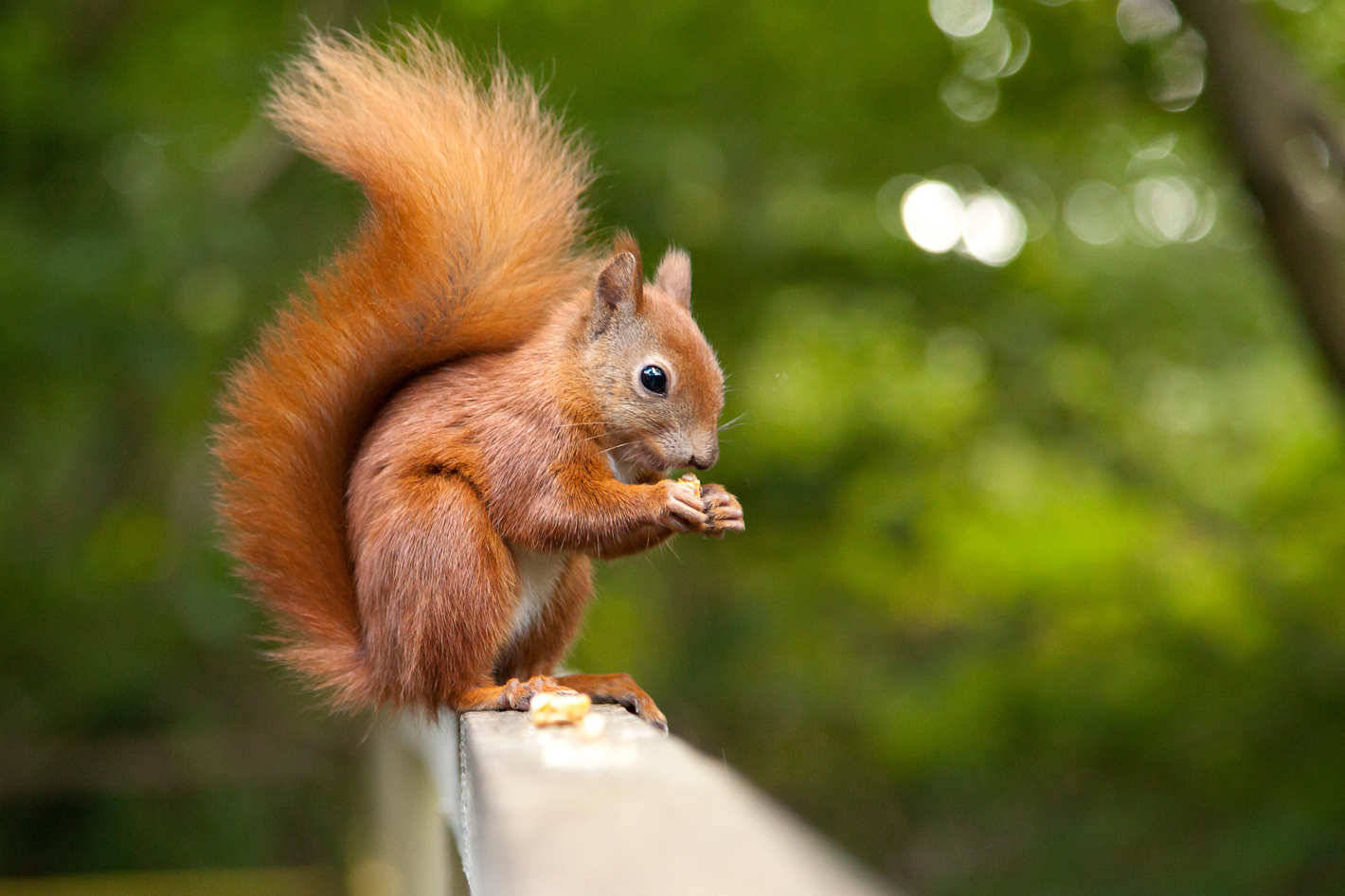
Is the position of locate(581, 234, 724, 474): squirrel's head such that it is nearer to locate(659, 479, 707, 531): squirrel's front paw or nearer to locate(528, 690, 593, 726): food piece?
locate(659, 479, 707, 531): squirrel's front paw

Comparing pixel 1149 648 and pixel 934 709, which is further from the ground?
pixel 1149 648

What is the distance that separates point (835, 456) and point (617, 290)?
366 cm

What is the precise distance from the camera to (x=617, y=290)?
1.41 m

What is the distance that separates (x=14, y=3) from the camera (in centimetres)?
388

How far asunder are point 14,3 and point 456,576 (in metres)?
3.39

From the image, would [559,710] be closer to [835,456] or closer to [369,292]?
[369,292]

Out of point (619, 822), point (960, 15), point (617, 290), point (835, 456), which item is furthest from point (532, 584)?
point (835, 456)

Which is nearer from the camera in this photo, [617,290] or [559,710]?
[559,710]

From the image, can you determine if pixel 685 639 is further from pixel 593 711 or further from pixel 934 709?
pixel 593 711

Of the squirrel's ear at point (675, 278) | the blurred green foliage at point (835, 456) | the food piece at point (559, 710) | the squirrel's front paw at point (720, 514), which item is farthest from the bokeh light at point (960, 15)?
the food piece at point (559, 710)

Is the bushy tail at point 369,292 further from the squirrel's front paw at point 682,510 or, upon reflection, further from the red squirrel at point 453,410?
the squirrel's front paw at point 682,510

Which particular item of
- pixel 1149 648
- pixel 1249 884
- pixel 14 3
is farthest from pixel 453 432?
pixel 1249 884

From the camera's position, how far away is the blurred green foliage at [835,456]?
3939 millimetres

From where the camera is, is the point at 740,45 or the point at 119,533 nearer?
the point at 740,45
